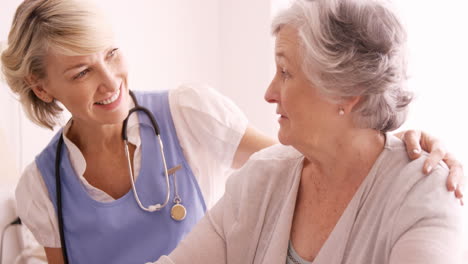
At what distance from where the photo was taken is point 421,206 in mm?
1050

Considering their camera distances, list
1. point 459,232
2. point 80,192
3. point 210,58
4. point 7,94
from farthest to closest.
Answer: point 210,58
point 7,94
point 80,192
point 459,232

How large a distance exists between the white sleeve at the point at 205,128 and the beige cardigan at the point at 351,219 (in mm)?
255

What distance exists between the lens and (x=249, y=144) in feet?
5.41

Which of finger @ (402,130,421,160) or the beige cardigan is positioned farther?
finger @ (402,130,421,160)

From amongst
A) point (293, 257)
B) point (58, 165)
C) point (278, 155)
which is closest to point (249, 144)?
point (278, 155)

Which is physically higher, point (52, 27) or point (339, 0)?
point (339, 0)

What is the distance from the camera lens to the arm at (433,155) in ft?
3.53

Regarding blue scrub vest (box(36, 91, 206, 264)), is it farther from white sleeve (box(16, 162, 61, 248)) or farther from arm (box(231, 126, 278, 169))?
arm (box(231, 126, 278, 169))

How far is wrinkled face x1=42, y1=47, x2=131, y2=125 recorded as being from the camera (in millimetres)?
1483

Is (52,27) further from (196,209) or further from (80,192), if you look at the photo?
(196,209)

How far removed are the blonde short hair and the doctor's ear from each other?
0.05 ft

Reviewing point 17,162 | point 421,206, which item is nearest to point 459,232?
point 421,206

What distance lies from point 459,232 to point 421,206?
0.28 ft

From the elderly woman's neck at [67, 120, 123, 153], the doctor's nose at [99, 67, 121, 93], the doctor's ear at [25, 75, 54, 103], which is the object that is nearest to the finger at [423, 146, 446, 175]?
the doctor's nose at [99, 67, 121, 93]
